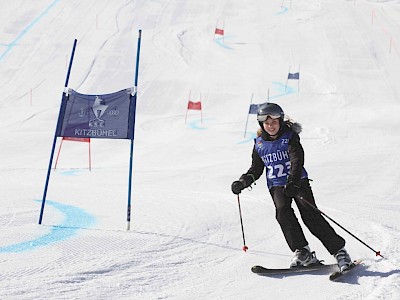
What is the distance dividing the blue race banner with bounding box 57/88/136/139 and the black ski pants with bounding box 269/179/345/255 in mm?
1787

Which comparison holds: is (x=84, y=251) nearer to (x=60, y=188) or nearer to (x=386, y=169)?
(x=60, y=188)

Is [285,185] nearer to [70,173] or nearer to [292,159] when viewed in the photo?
[292,159]

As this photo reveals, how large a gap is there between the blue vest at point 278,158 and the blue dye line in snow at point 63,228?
1783mm

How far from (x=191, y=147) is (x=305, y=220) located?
11271 millimetres

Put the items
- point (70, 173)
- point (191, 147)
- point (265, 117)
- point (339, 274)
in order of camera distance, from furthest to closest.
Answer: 1. point (191, 147)
2. point (70, 173)
3. point (265, 117)
4. point (339, 274)

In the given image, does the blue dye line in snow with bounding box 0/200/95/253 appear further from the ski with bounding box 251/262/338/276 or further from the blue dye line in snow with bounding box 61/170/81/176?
the blue dye line in snow with bounding box 61/170/81/176

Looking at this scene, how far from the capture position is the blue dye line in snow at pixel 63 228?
189 inches

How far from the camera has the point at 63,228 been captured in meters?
5.62

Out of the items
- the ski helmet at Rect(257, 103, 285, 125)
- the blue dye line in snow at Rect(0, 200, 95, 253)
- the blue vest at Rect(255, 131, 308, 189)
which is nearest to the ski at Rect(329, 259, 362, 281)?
the blue vest at Rect(255, 131, 308, 189)

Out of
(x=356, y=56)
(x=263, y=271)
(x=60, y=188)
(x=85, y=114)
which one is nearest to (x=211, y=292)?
(x=263, y=271)

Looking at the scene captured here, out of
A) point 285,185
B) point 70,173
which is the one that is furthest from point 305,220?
point 70,173

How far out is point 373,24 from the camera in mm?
→ 34875

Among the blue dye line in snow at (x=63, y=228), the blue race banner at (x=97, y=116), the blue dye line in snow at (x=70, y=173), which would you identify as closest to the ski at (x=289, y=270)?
the blue dye line in snow at (x=63, y=228)

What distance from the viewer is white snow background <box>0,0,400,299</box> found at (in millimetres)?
4293
